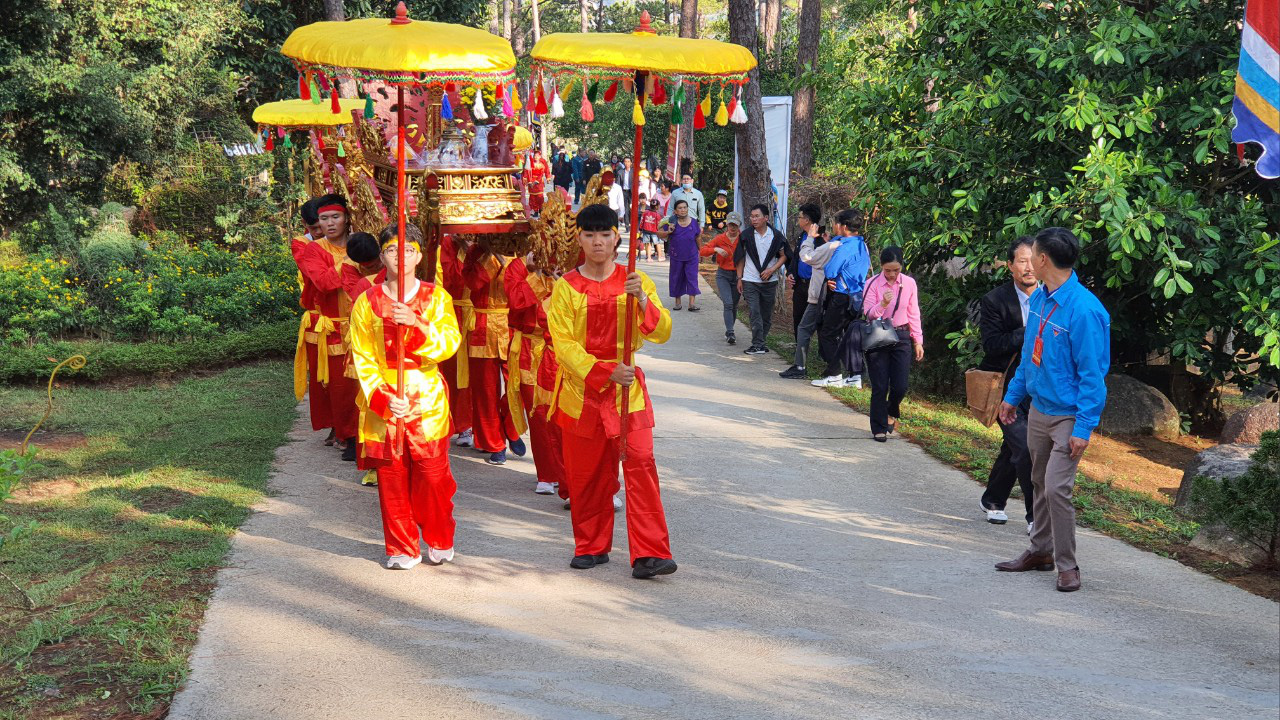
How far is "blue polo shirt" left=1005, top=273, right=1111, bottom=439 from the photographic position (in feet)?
18.7

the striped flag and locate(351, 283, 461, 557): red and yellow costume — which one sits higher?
the striped flag

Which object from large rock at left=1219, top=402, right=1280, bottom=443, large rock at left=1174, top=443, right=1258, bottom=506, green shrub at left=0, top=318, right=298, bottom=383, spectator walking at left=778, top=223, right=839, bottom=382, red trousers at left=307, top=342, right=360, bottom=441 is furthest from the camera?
spectator walking at left=778, top=223, right=839, bottom=382

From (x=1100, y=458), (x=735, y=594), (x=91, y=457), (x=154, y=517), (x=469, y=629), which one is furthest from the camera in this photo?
(x=1100, y=458)

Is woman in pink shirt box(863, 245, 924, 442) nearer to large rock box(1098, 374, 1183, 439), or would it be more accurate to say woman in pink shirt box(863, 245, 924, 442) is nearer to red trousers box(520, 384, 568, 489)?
large rock box(1098, 374, 1183, 439)

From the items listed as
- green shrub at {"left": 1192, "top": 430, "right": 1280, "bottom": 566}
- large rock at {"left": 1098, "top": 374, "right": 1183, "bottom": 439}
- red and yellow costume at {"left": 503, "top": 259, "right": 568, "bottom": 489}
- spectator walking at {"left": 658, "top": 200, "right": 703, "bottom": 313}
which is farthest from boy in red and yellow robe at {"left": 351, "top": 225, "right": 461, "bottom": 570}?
spectator walking at {"left": 658, "top": 200, "right": 703, "bottom": 313}

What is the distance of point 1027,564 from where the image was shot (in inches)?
245

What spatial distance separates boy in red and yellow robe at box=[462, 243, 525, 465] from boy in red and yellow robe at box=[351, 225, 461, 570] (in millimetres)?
1933

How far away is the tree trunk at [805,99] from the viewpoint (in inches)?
770

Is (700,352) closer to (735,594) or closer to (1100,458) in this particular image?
(1100,458)

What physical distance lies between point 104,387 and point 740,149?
27.5 feet

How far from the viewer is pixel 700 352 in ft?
42.9

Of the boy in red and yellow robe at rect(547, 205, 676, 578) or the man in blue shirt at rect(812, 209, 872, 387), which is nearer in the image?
the boy in red and yellow robe at rect(547, 205, 676, 578)

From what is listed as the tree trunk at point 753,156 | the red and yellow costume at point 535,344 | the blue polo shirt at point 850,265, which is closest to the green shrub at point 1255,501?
the red and yellow costume at point 535,344

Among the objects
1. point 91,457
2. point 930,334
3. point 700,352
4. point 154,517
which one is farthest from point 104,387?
point 930,334
